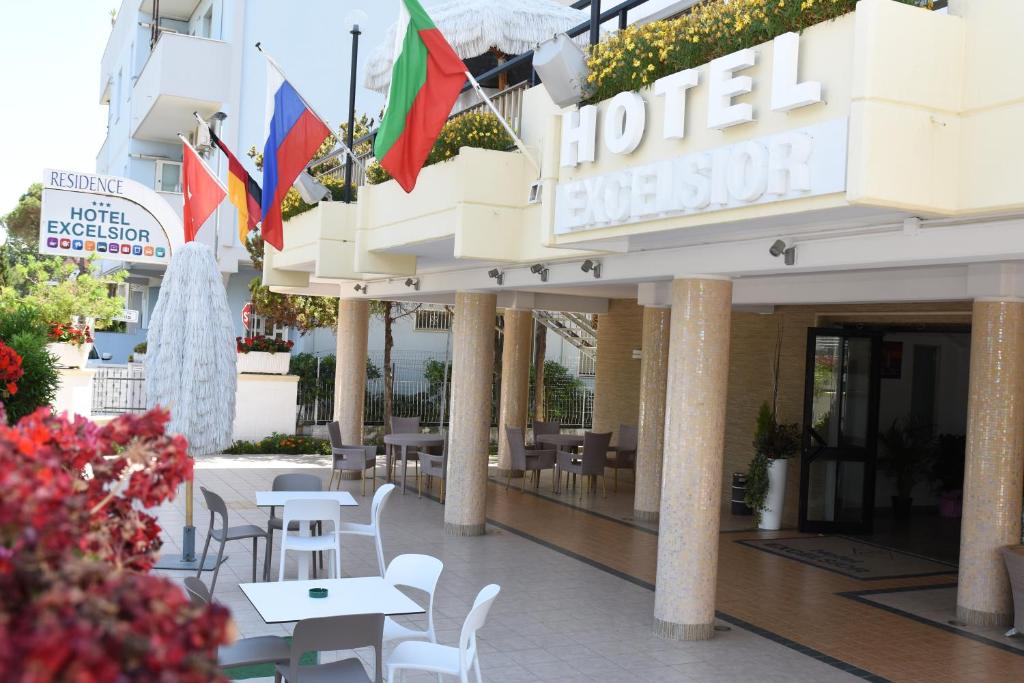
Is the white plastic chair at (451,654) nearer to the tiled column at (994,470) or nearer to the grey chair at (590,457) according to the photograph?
the tiled column at (994,470)

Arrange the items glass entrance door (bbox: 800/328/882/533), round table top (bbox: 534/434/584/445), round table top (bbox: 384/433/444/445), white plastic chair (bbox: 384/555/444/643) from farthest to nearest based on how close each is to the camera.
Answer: round table top (bbox: 534/434/584/445) → round table top (bbox: 384/433/444/445) → glass entrance door (bbox: 800/328/882/533) → white plastic chair (bbox: 384/555/444/643)

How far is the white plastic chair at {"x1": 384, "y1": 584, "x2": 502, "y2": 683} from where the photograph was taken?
17.9 ft

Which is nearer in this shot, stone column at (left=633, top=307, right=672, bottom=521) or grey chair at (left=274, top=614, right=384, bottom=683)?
grey chair at (left=274, top=614, right=384, bottom=683)

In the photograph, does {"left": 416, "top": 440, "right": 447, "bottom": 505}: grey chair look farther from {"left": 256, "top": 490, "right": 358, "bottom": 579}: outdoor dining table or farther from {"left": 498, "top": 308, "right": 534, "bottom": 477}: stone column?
{"left": 256, "top": 490, "right": 358, "bottom": 579}: outdoor dining table

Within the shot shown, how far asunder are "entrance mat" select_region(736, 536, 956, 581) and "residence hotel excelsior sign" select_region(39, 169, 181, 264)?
32.8 ft

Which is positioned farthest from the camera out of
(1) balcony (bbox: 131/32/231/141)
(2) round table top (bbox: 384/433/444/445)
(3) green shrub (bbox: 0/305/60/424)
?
(1) balcony (bbox: 131/32/231/141)

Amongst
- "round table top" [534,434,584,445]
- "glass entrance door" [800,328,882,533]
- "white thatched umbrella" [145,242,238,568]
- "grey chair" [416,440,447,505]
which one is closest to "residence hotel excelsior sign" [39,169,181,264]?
"grey chair" [416,440,447,505]

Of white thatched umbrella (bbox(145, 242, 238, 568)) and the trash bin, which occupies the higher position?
white thatched umbrella (bbox(145, 242, 238, 568))

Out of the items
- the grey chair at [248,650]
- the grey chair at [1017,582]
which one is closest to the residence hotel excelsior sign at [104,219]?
the grey chair at [248,650]

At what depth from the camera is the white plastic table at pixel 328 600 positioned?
5602 mm

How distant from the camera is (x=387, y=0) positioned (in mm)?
26469

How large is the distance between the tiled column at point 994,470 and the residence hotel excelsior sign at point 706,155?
12.8 ft

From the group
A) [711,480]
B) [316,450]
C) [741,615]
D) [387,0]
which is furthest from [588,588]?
[387,0]

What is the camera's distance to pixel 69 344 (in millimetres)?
18453
